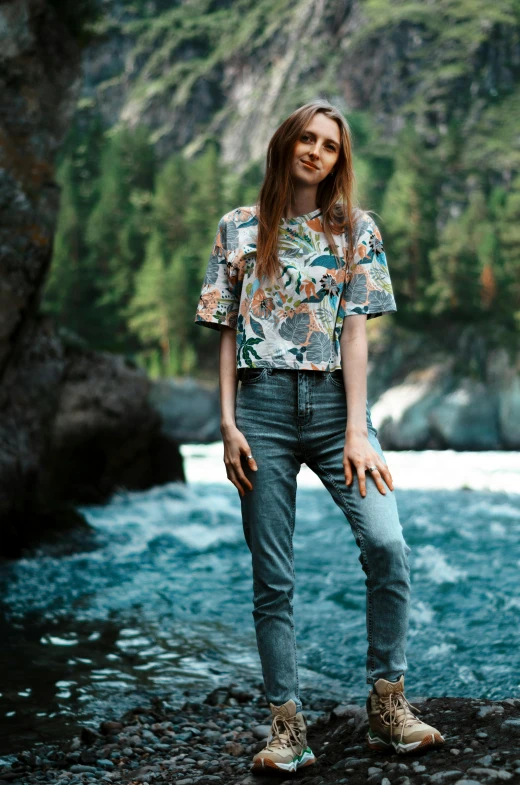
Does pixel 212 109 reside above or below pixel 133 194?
above

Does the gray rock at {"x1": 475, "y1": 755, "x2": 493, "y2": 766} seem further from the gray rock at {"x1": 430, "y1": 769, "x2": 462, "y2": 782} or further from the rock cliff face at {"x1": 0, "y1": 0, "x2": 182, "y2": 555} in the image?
the rock cliff face at {"x1": 0, "y1": 0, "x2": 182, "y2": 555}

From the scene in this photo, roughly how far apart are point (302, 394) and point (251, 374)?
209mm

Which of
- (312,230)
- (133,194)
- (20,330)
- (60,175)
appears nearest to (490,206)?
(133,194)

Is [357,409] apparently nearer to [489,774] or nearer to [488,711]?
[489,774]

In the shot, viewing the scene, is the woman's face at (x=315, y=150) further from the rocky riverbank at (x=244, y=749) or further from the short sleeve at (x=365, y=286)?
the rocky riverbank at (x=244, y=749)

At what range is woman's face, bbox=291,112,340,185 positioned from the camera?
10.2 ft

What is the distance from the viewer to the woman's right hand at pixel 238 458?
301 cm

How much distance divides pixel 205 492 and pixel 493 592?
29.7ft

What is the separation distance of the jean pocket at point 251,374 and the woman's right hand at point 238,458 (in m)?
0.19

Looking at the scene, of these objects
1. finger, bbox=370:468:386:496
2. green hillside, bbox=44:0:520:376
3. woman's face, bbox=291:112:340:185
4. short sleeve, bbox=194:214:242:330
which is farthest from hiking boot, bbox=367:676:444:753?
green hillside, bbox=44:0:520:376

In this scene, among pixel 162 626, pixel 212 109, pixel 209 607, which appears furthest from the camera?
pixel 212 109

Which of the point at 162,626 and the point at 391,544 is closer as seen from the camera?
the point at 391,544

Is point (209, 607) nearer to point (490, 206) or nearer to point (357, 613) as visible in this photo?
point (357, 613)

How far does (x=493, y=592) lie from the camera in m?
7.09
